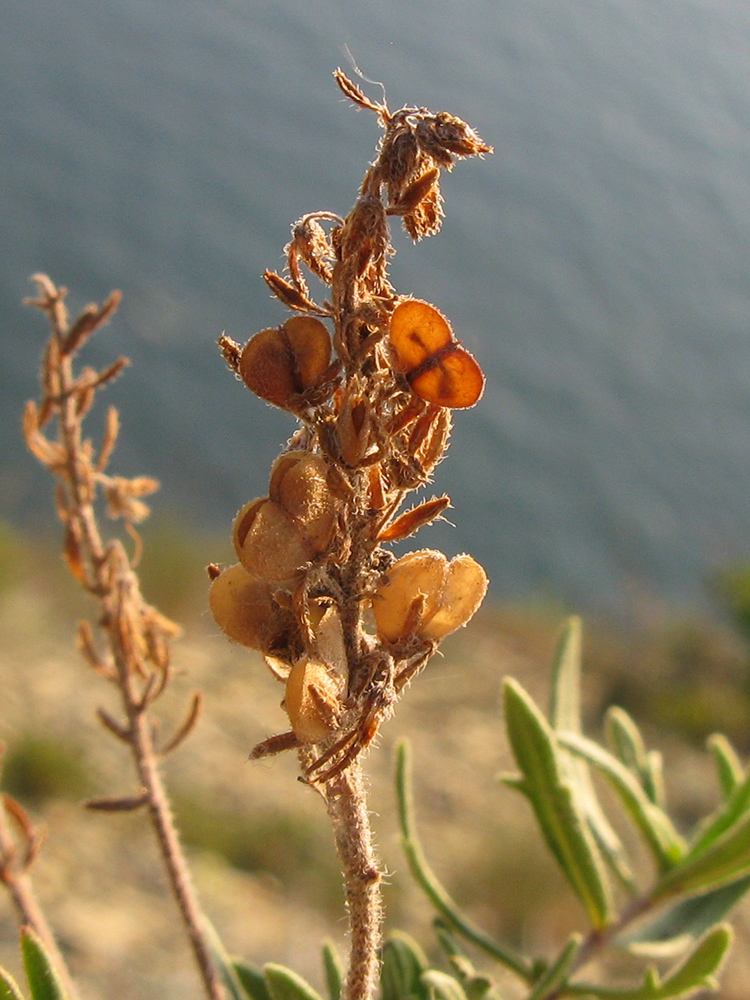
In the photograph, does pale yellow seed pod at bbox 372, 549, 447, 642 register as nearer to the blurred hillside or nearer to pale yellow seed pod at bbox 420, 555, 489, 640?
pale yellow seed pod at bbox 420, 555, 489, 640

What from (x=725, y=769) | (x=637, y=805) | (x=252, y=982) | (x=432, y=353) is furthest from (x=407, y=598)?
(x=725, y=769)

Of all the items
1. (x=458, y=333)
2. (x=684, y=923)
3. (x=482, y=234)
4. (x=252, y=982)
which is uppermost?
(x=482, y=234)

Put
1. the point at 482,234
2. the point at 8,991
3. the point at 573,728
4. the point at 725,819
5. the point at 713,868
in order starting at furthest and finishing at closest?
the point at 482,234
the point at 573,728
the point at 725,819
the point at 713,868
the point at 8,991

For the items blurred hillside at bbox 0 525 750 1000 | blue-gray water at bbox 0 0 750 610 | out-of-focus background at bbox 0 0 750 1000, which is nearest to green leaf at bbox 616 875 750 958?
blurred hillside at bbox 0 525 750 1000

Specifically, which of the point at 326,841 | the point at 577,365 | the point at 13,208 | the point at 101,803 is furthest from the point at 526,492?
the point at 101,803

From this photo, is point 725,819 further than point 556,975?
Yes

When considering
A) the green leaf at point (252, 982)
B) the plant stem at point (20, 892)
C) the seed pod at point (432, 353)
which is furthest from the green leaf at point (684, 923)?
the seed pod at point (432, 353)

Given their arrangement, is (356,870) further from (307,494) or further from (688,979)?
(688,979)
